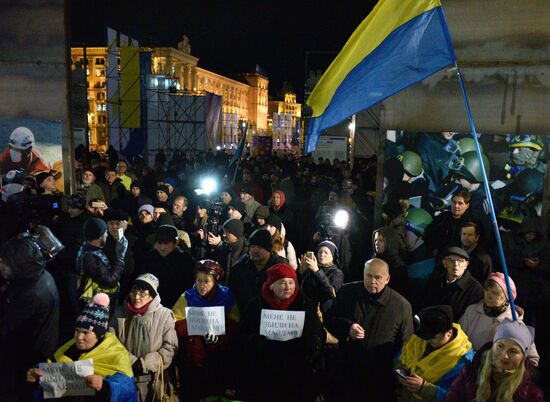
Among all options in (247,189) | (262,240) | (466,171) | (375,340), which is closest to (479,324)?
(375,340)

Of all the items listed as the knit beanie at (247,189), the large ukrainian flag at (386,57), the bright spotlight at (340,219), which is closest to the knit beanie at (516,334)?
the large ukrainian flag at (386,57)

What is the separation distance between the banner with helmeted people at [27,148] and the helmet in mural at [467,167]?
7563 mm

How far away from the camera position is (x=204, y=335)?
14.5 ft

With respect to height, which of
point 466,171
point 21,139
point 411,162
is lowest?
point 466,171

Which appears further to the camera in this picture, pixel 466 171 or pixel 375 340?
pixel 466 171

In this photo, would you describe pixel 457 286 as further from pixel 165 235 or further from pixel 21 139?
pixel 21 139

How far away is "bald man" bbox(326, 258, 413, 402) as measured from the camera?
13.8ft

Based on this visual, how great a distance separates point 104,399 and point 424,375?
2391mm

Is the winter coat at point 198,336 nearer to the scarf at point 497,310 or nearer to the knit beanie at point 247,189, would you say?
the scarf at point 497,310

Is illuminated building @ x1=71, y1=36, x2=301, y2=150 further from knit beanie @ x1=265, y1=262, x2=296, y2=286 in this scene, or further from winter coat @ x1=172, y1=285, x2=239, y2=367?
knit beanie @ x1=265, y1=262, x2=296, y2=286

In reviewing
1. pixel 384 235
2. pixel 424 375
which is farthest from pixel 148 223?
pixel 424 375

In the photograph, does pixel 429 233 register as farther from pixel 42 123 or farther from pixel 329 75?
pixel 42 123

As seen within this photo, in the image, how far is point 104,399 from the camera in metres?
3.70

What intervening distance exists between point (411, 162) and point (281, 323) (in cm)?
549
